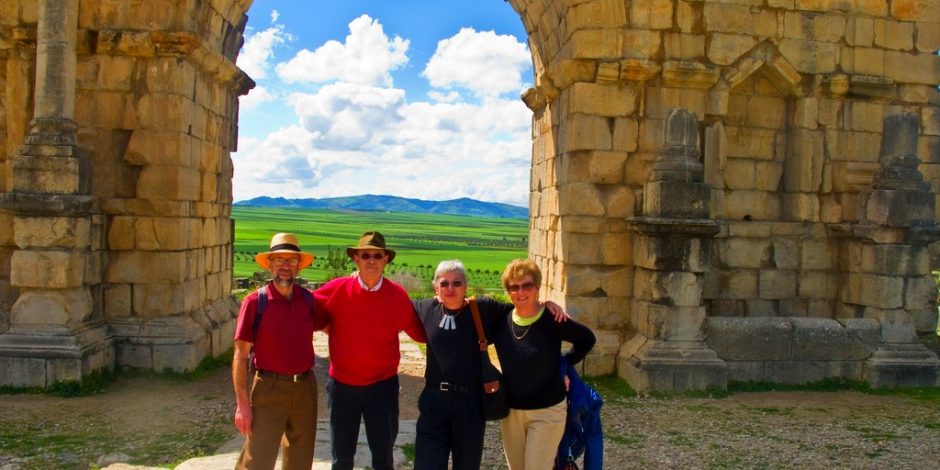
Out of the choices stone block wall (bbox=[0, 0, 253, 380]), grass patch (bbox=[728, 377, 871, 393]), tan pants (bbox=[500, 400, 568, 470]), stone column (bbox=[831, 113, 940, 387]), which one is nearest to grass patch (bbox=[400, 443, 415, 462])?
tan pants (bbox=[500, 400, 568, 470])

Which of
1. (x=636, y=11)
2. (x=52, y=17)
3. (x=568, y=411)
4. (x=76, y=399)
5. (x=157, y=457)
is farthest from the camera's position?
(x=636, y=11)

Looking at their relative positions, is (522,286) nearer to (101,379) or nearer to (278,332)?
(278,332)

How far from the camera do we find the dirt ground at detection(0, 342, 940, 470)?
6.11 m

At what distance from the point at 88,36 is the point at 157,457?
4.93 meters

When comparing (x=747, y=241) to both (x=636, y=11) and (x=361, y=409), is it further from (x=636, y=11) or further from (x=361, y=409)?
(x=361, y=409)

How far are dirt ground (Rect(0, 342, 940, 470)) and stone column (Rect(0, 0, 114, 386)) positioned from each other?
38 cm

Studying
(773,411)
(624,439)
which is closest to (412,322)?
(624,439)

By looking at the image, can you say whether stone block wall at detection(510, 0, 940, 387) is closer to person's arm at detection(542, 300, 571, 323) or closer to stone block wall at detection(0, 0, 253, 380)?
person's arm at detection(542, 300, 571, 323)

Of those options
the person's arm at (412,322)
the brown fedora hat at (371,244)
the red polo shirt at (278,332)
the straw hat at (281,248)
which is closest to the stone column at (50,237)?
the straw hat at (281,248)

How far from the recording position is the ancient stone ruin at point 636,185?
315 inches

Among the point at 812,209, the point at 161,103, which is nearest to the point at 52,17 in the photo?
the point at 161,103

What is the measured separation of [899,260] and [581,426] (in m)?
6.20

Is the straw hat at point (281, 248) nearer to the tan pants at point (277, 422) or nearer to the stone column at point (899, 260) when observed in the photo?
the tan pants at point (277, 422)

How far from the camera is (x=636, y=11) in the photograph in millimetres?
8844
